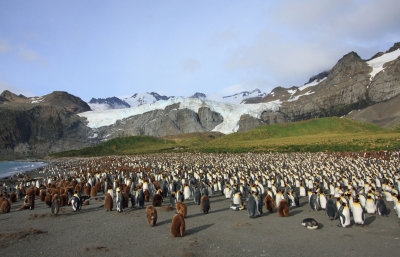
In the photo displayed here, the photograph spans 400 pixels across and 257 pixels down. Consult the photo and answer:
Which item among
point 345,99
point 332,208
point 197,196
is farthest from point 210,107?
point 332,208

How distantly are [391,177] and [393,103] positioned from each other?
140682mm

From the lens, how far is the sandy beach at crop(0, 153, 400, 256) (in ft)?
31.0

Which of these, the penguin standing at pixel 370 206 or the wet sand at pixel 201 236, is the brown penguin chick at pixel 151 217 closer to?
the wet sand at pixel 201 236

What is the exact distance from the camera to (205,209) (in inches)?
584

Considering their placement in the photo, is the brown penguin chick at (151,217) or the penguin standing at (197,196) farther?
the penguin standing at (197,196)

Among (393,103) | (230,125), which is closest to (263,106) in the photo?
(230,125)

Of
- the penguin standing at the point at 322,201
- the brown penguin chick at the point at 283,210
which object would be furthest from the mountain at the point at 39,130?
the penguin standing at the point at 322,201

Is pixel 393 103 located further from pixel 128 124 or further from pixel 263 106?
pixel 128 124

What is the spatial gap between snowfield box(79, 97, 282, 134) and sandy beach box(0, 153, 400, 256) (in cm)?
14094

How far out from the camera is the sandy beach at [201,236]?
372 inches

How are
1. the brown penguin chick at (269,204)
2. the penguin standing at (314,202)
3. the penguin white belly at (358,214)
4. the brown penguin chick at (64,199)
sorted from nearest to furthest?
the penguin white belly at (358,214), the penguin standing at (314,202), the brown penguin chick at (269,204), the brown penguin chick at (64,199)

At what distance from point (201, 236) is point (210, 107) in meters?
157

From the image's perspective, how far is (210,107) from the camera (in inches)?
6575

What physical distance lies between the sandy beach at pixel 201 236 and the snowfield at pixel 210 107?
462 ft
